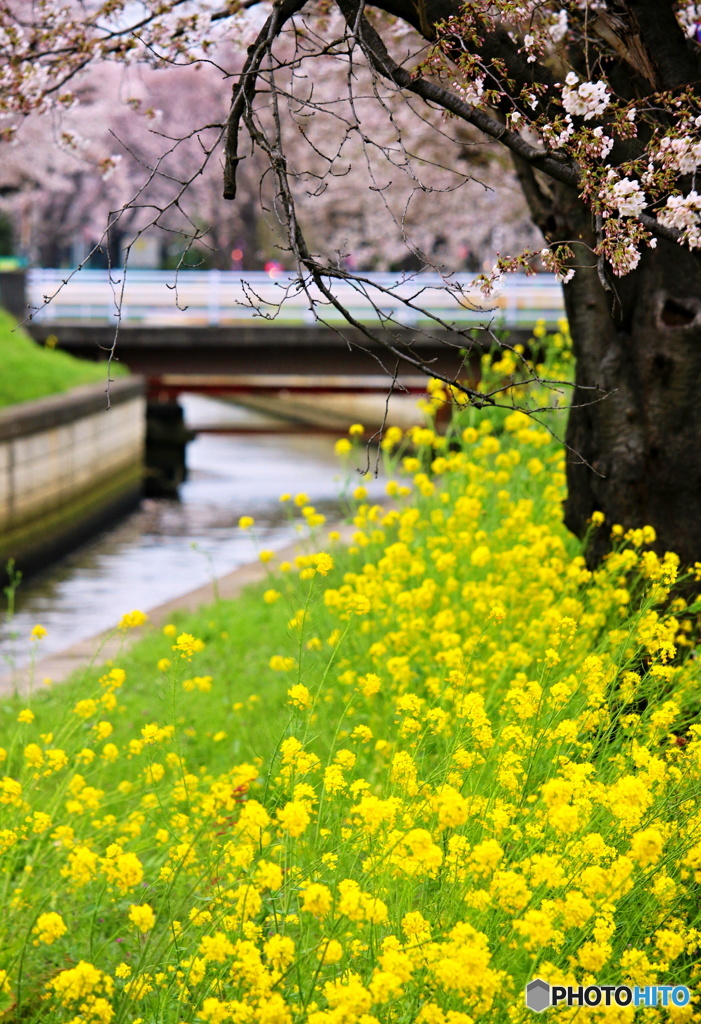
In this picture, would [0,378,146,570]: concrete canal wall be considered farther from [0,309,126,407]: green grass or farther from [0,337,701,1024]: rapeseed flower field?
[0,337,701,1024]: rapeseed flower field

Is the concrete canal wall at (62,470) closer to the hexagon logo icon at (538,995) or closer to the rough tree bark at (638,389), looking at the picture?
the rough tree bark at (638,389)

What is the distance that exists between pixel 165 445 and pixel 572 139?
21852 mm

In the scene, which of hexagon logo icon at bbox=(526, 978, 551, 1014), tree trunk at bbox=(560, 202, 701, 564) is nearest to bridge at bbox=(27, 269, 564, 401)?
tree trunk at bbox=(560, 202, 701, 564)

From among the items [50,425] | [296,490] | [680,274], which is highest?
[680,274]

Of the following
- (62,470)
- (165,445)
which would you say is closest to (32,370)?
(62,470)

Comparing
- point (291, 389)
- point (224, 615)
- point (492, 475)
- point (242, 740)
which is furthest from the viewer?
point (291, 389)

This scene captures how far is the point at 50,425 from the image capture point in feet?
51.6

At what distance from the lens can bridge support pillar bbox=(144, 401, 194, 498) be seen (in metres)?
22.5

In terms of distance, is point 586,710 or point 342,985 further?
point 586,710

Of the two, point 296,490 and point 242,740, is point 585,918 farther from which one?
point 296,490

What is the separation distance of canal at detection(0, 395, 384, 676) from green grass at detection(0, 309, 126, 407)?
231 centimetres

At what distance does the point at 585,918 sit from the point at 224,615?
6.44 meters

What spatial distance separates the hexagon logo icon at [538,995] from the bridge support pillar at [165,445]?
19476 mm

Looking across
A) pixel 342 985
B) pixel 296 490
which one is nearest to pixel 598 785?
pixel 342 985
